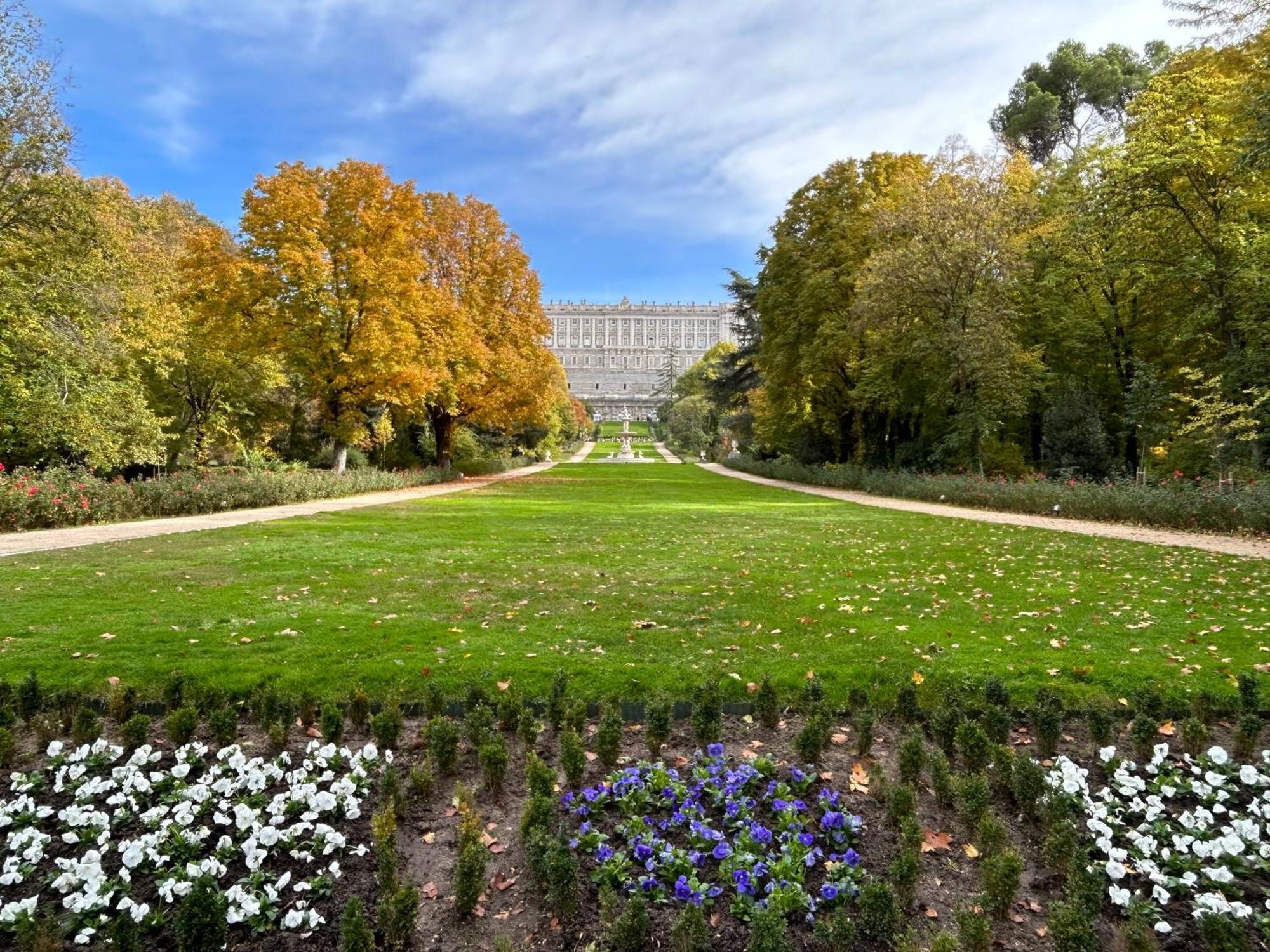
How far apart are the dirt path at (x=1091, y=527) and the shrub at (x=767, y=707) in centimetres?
785

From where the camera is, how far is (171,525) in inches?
450

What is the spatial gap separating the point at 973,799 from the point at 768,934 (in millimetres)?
1112

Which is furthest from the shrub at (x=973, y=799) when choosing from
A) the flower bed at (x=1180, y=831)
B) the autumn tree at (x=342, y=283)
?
the autumn tree at (x=342, y=283)

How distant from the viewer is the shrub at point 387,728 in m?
3.12

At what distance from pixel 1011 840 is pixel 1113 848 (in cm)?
33

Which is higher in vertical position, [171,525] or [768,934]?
[768,934]

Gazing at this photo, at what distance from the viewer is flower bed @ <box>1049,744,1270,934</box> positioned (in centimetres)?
228

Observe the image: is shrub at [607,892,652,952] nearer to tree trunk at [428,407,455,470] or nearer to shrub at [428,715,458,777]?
shrub at [428,715,458,777]

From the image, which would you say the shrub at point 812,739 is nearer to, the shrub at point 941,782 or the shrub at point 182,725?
the shrub at point 941,782

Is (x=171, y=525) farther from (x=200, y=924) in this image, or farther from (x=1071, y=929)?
(x=1071, y=929)

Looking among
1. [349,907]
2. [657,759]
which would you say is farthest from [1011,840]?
[349,907]

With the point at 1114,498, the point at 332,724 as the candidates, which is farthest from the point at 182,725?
the point at 1114,498

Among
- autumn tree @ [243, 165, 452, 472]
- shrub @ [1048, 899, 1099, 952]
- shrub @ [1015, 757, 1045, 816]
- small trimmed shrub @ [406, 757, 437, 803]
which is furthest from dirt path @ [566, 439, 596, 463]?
shrub @ [1048, 899, 1099, 952]

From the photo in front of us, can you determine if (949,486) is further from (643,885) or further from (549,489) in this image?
(643,885)
